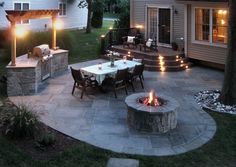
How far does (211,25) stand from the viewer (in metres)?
15.1

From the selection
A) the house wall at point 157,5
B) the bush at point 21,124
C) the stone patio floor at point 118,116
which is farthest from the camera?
the house wall at point 157,5

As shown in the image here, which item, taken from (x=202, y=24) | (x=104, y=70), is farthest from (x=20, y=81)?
(x=202, y=24)

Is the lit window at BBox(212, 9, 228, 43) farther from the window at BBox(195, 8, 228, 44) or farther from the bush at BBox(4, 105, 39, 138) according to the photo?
the bush at BBox(4, 105, 39, 138)

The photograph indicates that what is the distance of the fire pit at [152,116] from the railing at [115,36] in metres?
9.68

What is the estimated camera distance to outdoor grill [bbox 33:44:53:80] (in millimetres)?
12820

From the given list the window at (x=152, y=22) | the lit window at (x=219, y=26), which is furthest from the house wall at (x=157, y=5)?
the lit window at (x=219, y=26)

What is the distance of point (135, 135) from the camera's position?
8.23 meters

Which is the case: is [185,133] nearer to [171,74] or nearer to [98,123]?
[98,123]

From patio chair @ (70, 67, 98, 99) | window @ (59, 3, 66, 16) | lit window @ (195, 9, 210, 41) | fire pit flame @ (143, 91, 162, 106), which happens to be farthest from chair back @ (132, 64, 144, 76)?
window @ (59, 3, 66, 16)

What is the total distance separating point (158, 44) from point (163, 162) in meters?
12.2

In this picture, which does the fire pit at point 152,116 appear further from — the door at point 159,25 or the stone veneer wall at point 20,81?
the door at point 159,25

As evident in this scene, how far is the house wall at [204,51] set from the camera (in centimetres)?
1470

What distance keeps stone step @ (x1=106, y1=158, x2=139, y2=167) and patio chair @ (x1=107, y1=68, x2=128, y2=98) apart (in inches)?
175

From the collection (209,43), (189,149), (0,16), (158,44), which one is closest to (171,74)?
(209,43)
